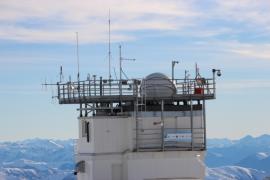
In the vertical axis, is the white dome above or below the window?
above

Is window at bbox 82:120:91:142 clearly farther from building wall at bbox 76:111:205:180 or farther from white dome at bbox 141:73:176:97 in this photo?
white dome at bbox 141:73:176:97

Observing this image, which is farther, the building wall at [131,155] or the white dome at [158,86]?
the white dome at [158,86]

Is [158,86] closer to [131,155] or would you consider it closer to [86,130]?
[131,155]

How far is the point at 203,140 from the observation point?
3262 cm

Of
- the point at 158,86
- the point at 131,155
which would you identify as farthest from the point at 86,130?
the point at 158,86

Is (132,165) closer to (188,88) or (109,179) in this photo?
(109,179)

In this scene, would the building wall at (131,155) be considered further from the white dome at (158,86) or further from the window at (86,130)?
the white dome at (158,86)

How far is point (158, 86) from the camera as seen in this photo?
107ft

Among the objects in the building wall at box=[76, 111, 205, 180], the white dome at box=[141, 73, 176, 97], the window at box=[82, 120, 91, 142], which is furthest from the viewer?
the window at box=[82, 120, 91, 142]

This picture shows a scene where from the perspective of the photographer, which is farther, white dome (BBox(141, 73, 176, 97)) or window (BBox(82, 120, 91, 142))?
window (BBox(82, 120, 91, 142))

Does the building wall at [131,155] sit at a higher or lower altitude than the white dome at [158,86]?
lower

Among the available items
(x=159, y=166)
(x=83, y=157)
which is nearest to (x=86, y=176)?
(x=83, y=157)

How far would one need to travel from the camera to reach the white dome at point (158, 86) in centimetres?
3259

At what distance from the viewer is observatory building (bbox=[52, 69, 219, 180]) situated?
31.9m
